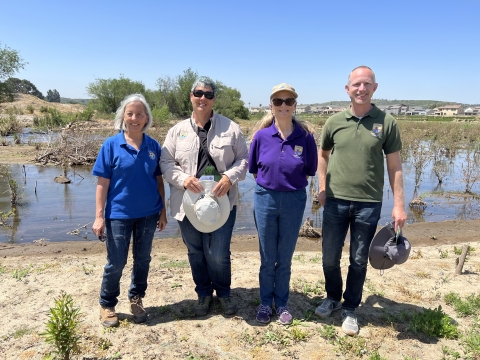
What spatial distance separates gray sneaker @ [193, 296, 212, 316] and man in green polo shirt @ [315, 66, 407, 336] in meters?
1.34

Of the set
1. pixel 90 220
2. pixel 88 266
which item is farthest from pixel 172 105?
pixel 88 266

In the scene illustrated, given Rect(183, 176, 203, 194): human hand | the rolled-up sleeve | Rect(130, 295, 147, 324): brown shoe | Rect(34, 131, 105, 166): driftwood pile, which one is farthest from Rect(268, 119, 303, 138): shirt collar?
Rect(34, 131, 105, 166): driftwood pile

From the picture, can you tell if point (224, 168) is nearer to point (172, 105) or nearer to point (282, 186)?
point (282, 186)

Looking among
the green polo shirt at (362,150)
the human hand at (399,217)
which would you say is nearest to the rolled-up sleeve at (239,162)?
the green polo shirt at (362,150)

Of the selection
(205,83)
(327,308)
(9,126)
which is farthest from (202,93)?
(9,126)

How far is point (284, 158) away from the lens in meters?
3.04

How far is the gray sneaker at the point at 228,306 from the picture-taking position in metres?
3.53

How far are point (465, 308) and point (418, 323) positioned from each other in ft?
Result: 2.55

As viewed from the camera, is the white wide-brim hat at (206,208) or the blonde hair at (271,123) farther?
the blonde hair at (271,123)

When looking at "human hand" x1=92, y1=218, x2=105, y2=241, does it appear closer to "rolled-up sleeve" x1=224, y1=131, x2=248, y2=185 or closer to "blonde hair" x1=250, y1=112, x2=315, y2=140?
"rolled-up sleeve" x1=224, y1=131, x2=248, y2=185

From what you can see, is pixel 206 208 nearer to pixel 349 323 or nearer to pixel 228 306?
pixel 228 306

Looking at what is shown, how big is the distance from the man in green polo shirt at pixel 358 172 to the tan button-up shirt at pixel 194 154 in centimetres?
83

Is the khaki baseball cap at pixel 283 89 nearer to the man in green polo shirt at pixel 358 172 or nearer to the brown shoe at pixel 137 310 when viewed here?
the man in green polo shirt at pixel 358 172

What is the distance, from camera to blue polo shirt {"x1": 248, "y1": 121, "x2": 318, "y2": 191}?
3043 mm
